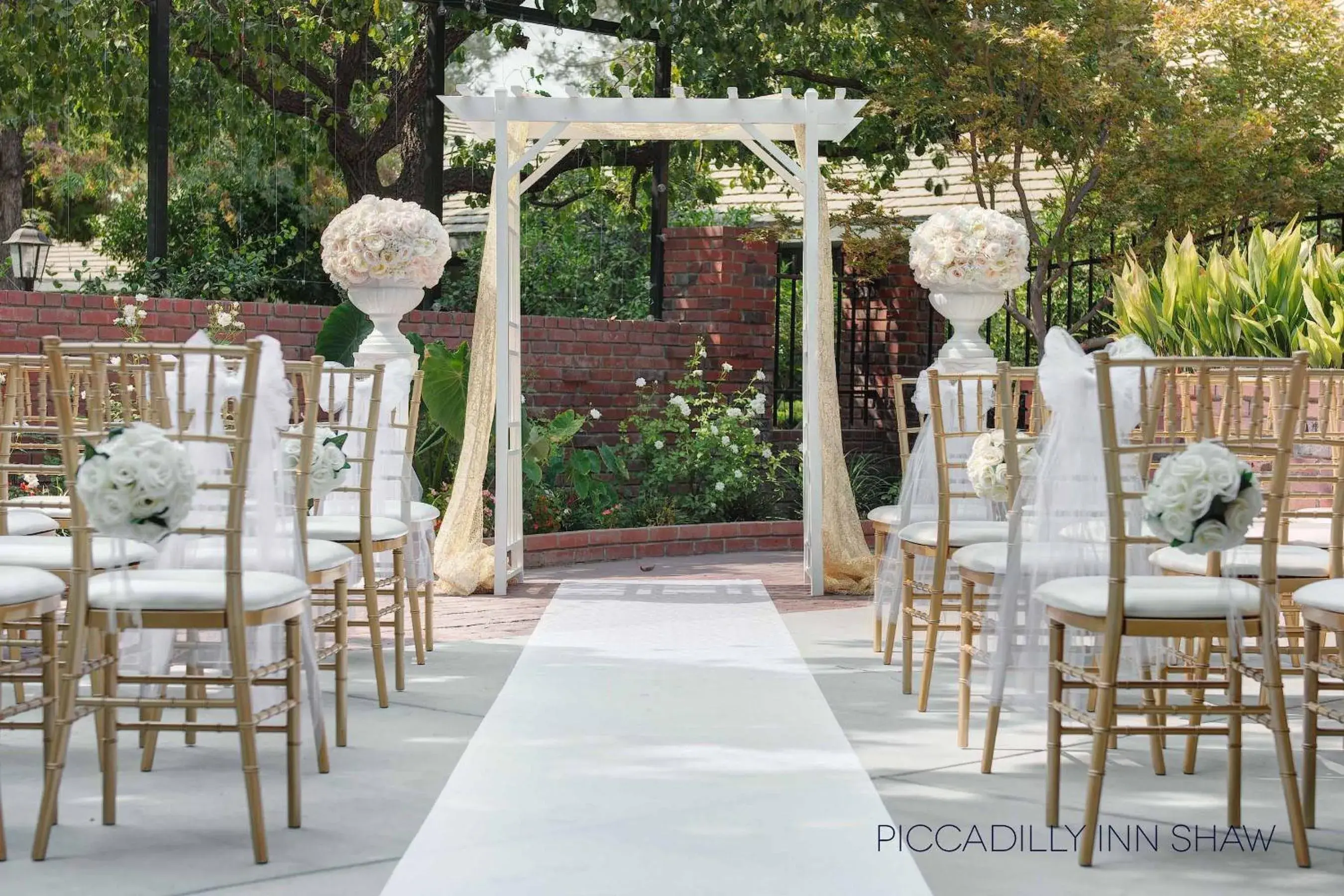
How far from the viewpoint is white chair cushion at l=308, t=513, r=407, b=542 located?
4.81 metres

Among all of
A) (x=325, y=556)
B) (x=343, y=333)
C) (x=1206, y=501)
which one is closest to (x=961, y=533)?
(x=1206, y=501)

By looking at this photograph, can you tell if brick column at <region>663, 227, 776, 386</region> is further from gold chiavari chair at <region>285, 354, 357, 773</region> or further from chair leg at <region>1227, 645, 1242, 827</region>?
chair leg at <region>1227, 645, 1242, 827</region>

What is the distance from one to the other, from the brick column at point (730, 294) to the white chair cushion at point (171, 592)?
6763mm

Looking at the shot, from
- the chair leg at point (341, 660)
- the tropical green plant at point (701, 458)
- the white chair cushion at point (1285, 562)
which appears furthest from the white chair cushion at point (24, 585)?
the tropical green plant at point (701, 458)

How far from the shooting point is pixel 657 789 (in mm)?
3754

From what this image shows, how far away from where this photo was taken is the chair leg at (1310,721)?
11.2 ft

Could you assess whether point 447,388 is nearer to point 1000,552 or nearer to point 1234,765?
point 1000,552

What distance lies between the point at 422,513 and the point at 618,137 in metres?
3.06

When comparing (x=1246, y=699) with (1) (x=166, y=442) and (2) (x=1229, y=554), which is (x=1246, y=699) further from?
(1) (x=166, y=442)

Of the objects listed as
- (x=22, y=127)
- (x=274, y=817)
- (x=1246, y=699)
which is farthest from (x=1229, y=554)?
A: (x=22, y=127)

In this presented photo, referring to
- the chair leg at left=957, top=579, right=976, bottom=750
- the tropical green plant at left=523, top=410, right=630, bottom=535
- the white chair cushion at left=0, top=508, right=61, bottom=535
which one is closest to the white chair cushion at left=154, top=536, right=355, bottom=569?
the white chair cushion at left=0, top=508, right=61, bottom=535

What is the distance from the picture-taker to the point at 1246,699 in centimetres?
488

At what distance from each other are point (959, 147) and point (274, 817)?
291 inches

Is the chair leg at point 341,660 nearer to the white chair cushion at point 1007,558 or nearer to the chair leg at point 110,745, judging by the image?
the chair leg at point 110,745
